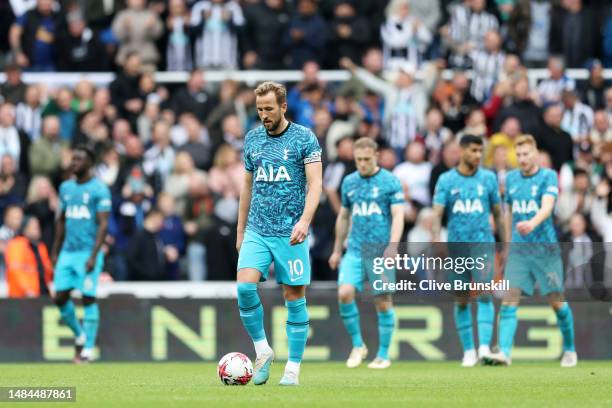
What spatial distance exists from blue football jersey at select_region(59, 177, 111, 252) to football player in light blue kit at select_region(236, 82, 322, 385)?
5995mm

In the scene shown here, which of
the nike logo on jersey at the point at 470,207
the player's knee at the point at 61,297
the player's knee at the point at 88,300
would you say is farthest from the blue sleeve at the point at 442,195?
the player's knee at the point at 61,297

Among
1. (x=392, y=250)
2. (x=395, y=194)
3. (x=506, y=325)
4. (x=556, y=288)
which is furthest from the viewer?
(x=506, y=325)

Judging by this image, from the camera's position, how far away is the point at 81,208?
17922 mm

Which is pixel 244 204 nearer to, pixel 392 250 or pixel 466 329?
pixel 392 250

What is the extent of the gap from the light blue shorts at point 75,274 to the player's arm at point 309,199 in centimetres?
637

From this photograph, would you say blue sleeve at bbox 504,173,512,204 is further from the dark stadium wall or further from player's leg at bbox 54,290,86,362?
player's leg at bbox 54,290,86,362

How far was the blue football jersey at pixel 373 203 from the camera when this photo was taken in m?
16.5

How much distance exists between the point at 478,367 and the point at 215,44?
384 inches

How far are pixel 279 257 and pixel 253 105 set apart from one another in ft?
37.4

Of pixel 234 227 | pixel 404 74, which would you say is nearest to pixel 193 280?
pixel 234 227

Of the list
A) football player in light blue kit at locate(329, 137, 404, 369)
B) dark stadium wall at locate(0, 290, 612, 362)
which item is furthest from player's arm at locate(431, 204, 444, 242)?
dark stadium wall at locate(0, 290, 612, 362)

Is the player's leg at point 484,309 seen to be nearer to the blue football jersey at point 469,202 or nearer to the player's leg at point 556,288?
the blue football jersey at point 469,202

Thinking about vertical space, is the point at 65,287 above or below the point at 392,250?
below

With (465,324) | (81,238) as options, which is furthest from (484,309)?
(81,238)
